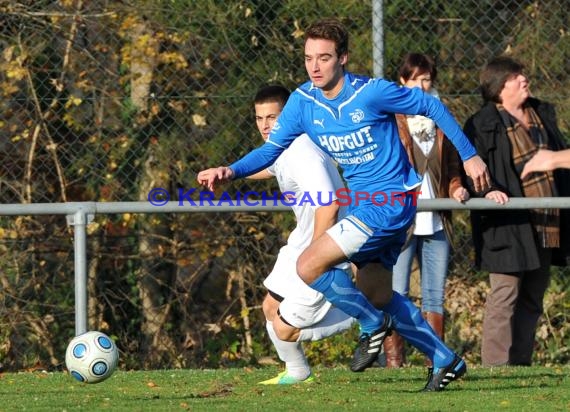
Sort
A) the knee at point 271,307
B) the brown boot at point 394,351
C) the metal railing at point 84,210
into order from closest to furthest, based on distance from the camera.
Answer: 1. the knee at point 271,307
2. the metal railing at point 84,210
3. the brown boot at point 394,351

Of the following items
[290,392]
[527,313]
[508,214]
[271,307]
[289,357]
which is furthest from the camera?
[527,313]

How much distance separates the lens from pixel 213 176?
651 centimetres

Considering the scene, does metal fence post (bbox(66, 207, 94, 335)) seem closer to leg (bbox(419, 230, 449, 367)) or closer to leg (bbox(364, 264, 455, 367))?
leg (bbox(419, 230, 449, 367))

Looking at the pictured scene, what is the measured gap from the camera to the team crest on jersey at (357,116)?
6488 millimetres

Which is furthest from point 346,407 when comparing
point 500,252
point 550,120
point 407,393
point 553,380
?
point 550,120

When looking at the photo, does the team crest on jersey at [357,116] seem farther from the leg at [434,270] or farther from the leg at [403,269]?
the leg at [434,270]

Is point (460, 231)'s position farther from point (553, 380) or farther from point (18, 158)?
point (18, 158)

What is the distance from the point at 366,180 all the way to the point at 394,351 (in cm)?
226

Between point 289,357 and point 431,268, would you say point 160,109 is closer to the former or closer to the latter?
point 431,268

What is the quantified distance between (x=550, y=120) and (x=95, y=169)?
10.8 ft

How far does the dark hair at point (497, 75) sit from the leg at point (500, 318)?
118 cm

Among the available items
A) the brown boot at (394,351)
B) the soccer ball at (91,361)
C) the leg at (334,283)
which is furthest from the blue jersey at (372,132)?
the brown boot at (394,351)

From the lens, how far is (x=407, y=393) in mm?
6625

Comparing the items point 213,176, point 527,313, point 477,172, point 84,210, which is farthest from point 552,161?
point 84,210
